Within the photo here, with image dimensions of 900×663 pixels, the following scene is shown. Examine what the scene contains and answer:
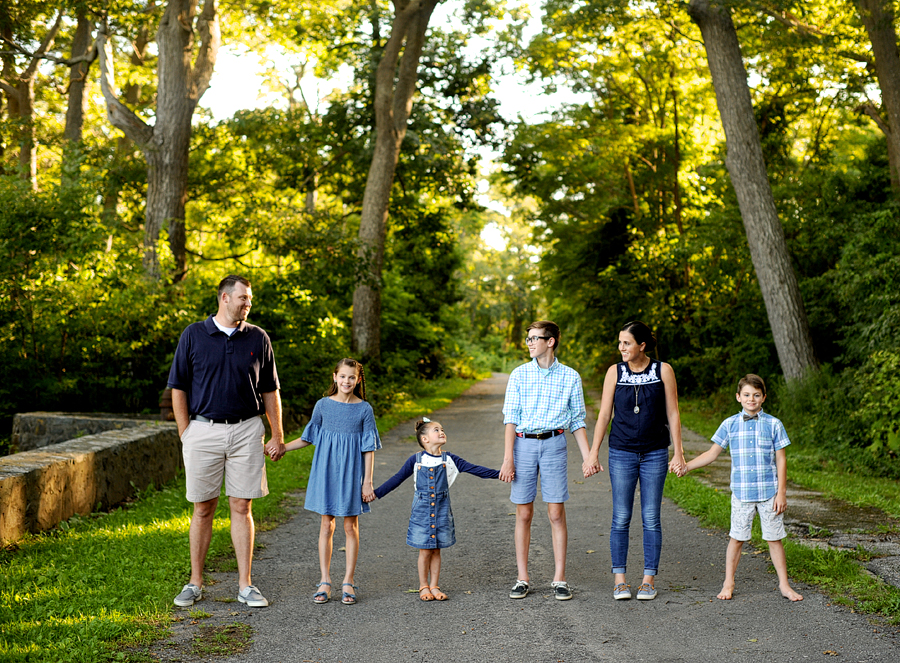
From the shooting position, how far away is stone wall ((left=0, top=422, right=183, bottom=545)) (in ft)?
22.7

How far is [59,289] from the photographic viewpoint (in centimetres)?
1212

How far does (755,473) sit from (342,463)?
2.81 meters

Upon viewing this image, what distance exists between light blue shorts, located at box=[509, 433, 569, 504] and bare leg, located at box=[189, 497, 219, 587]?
2056mm

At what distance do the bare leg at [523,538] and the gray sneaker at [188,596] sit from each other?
6.99 feet

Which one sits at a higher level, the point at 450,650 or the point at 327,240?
the point at 327,240

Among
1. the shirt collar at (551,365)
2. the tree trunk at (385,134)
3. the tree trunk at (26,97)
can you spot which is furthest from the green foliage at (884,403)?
the tree trunk at (26,97)

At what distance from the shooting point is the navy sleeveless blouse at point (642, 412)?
5.78 m

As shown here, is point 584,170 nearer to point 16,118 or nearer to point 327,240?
point 327,240

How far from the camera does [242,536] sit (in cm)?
576

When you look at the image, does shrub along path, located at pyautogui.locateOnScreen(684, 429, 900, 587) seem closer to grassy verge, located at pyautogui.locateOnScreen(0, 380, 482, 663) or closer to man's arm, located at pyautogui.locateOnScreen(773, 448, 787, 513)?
man's arm, located at pyautogui.locateOnScreen(773, 448, 787, 513)

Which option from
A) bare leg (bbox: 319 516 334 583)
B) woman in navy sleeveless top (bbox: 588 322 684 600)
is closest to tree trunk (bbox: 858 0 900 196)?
woman in navy sleeveless top (bbox: 588 322 684 600)

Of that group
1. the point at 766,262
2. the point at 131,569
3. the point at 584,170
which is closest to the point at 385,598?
the point at 131,569

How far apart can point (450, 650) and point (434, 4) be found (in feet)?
65.1

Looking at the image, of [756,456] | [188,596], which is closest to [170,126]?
[188,596]
